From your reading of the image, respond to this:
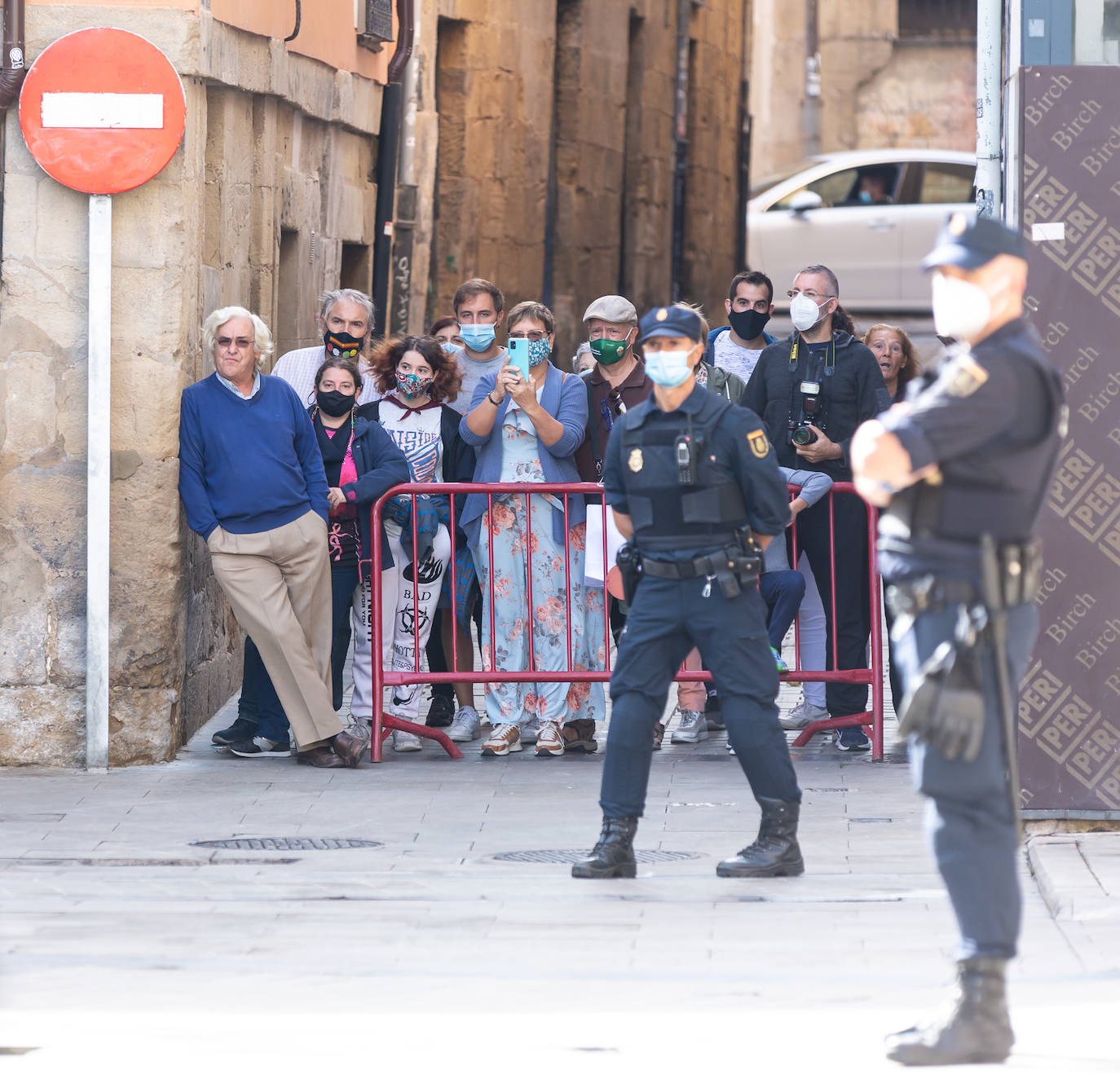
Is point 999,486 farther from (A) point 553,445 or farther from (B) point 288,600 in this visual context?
(B) point 288,600

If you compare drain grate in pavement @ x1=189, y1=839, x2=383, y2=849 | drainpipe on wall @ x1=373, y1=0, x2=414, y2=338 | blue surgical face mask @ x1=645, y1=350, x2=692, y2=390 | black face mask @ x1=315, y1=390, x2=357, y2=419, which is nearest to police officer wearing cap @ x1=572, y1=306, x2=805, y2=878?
blue surgical face mask @ x1=645, y1=350, x2=692, y2=390

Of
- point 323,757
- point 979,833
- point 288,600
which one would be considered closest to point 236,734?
point 323,757

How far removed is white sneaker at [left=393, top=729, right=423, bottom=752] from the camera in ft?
30.2

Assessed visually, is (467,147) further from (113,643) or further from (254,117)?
(113,643)

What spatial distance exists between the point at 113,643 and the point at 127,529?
485 millimetres

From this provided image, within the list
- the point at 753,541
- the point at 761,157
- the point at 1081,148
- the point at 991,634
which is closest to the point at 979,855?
the point at 991,634

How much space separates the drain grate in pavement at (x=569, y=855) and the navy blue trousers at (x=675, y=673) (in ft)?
1.36

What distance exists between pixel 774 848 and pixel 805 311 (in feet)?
9.97

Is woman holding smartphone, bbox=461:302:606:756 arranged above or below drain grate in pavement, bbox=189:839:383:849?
above

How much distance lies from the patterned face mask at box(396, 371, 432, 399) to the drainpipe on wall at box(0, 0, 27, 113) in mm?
1987

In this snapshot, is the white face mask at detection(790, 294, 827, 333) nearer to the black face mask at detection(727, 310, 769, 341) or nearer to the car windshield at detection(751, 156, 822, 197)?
the black face mask at detection(727, 310, 769, 341)

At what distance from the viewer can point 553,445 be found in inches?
348

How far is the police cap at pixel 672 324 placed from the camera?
655 cm

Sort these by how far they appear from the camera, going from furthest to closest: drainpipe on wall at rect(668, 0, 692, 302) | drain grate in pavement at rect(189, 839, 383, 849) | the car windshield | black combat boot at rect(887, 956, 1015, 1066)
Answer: drainpipe on wall at rect(668, 0, 692, 302)
the car windshield
drain grate in pavement at rect(189, 839, 383, 849)
black combat boot at rect(887, 956, 1015, 1066)
